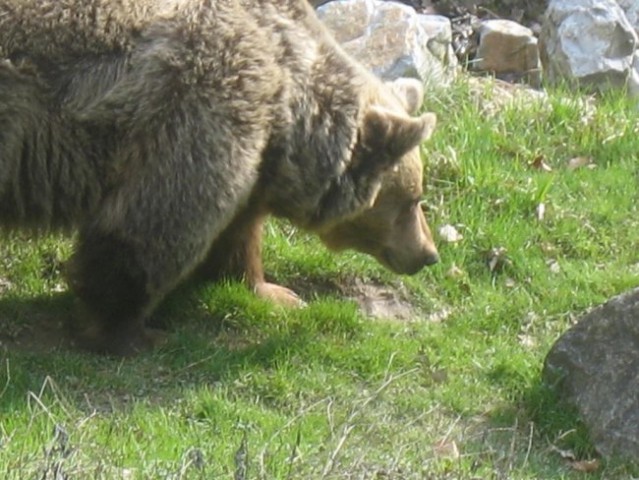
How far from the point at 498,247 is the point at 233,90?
2.40 meters

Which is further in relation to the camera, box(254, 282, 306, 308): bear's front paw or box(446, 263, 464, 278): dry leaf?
box(446, 263, 464, 278): dry leaf

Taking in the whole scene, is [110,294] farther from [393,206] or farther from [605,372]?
[605,372]

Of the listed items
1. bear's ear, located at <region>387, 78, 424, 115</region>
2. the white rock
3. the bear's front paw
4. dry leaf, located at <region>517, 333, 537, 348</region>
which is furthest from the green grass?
the white rock

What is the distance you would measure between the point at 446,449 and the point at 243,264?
2.04 meters

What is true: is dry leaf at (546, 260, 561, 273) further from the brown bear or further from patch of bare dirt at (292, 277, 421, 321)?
the brown bear

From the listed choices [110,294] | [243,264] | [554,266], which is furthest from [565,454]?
[110,294]

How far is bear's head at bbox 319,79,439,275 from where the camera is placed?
25.3ft

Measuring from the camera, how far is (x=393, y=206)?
8094 millimetres

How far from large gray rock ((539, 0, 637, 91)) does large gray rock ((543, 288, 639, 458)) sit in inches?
167

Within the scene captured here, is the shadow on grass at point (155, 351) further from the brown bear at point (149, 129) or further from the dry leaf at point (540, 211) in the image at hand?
the dry leaf at point (540, 211)

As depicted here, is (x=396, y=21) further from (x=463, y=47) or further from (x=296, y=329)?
(x=296, y=329)

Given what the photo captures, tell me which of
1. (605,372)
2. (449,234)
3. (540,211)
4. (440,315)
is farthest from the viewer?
(540,211)

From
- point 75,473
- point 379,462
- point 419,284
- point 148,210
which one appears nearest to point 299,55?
point 148,210

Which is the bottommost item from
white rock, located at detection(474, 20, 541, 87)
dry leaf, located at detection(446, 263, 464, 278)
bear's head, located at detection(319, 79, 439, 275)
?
white rock, located at detection(474, 20, 541, 87)
